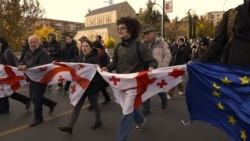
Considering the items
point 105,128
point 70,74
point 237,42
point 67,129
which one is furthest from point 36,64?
point 237,42

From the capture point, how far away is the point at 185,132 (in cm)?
576

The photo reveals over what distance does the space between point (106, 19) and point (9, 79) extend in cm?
10957

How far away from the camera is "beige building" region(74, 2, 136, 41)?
108250mm

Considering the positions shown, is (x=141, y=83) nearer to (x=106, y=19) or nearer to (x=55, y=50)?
(x=55, y=50)

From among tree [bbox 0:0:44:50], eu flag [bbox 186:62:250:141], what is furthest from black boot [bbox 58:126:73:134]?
tree [bbox 0:0:44:50]

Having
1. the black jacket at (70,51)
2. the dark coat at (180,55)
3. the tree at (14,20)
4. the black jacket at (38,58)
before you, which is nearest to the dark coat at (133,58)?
the black jacket at (38,58)

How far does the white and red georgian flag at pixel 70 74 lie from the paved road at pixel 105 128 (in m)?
0.68

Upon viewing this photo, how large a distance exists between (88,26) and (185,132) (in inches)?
4896

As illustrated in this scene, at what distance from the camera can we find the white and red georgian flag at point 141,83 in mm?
4926

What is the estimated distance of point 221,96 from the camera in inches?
158

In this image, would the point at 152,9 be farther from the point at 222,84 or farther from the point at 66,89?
the point at 222,84

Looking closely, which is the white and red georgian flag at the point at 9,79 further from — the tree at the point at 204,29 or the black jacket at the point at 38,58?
the tree at the point at 204,29

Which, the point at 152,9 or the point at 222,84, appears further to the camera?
the point at 152,9

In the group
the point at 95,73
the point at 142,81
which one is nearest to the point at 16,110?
the point at 95,73
